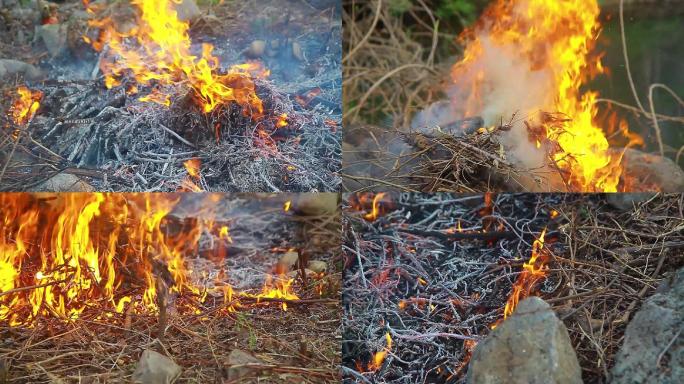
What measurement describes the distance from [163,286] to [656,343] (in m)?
1.95

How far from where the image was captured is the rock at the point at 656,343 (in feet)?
8.39

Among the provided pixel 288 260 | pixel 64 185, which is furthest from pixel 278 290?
pixel 64 185

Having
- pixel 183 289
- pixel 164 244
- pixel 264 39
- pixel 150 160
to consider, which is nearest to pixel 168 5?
pixel 264 39

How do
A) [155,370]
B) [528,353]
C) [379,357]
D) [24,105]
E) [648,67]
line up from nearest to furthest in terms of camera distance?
[528,353] < [155,370] < [379,357] < [24,105] < [648,67]

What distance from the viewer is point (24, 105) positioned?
10.7 ft

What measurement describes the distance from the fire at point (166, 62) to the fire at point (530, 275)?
1319 mm

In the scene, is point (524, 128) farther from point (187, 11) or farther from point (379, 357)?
point (187, 11)

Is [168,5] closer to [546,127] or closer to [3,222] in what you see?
[3,222]

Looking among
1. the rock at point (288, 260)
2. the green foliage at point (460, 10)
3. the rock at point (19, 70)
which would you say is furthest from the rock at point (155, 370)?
the green foliage at point (460, 10)

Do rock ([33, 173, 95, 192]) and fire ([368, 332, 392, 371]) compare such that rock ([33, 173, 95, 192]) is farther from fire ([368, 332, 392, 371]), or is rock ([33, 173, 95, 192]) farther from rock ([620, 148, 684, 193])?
rock ([620, 148, 684, 193])

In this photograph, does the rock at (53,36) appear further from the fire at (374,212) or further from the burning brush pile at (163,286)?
the fire at (374,212)

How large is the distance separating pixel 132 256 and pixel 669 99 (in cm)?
299

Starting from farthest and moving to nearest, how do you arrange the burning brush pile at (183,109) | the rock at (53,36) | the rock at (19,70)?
the rock at (53,36), the rock at (19,70), the burning brush pile at (183,109)

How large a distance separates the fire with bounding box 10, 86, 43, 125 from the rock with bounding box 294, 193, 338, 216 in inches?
50.8
